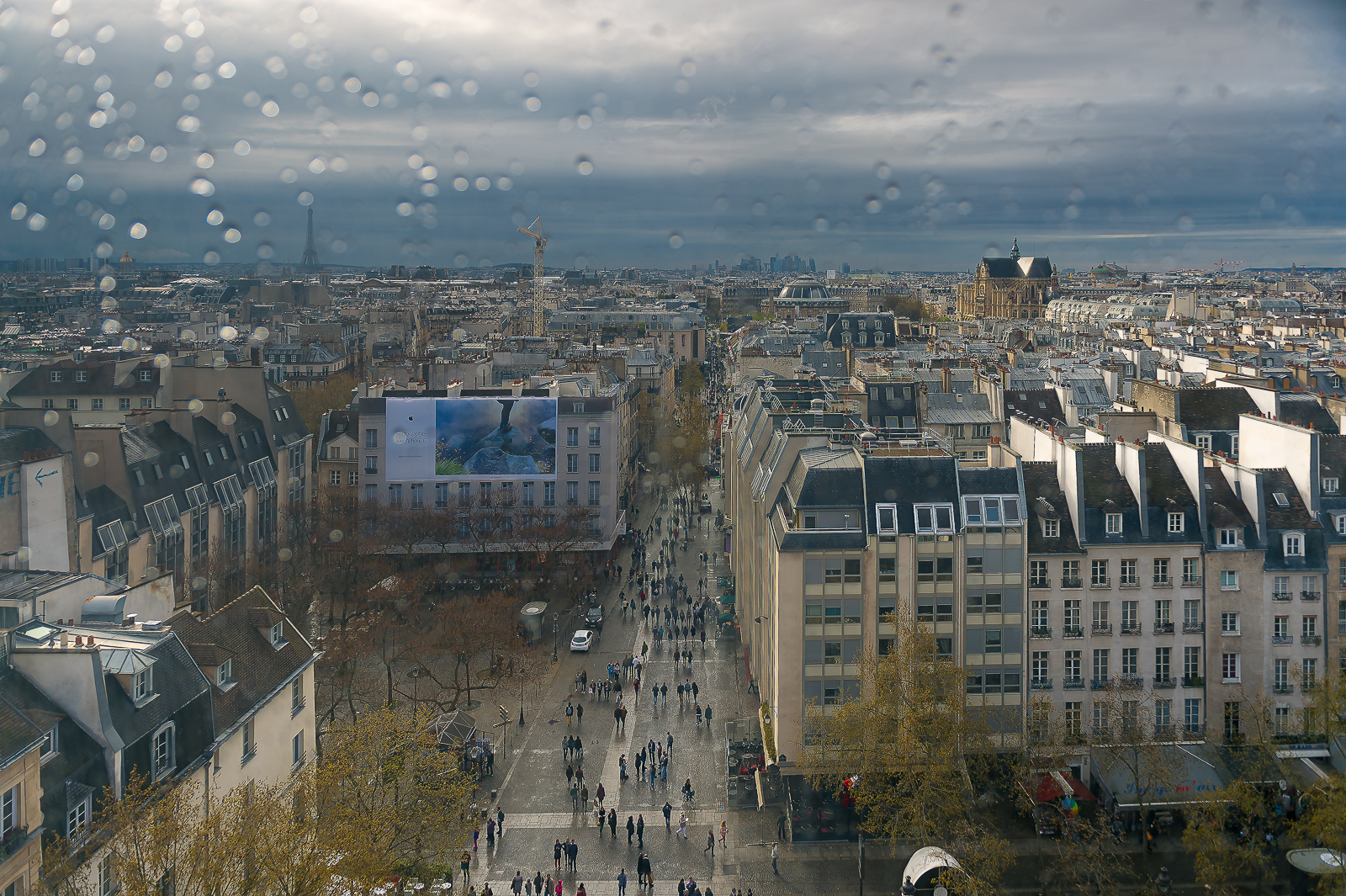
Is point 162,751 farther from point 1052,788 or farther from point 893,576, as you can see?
point 1052,788

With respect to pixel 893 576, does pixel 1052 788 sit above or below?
below

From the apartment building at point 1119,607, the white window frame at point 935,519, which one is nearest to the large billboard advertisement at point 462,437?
the white window frame at point 935,519

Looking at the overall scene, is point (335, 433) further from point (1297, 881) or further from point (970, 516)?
point (1297, 881)

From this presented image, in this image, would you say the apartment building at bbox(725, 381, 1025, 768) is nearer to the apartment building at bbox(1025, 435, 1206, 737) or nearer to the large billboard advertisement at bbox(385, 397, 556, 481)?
the apartment building at bbox(1025, 435, 1206, 737)

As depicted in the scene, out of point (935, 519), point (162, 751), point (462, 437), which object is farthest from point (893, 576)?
point (462, 437)

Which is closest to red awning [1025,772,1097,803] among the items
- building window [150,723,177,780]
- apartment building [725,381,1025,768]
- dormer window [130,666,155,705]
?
apartment building [725,381,1025,768]

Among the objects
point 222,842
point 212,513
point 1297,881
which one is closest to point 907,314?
point 212,513
